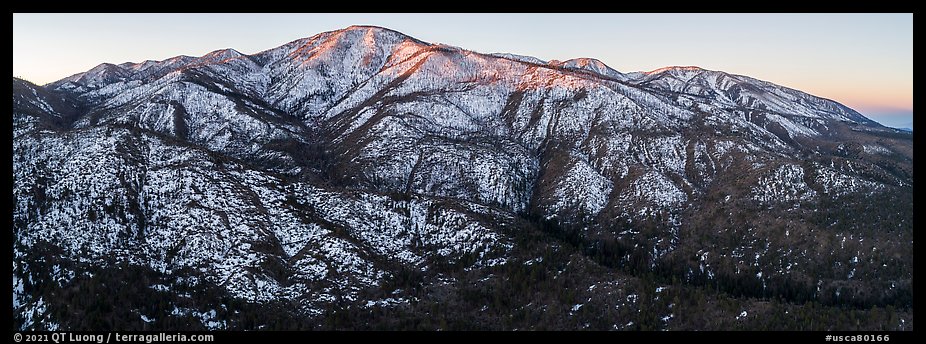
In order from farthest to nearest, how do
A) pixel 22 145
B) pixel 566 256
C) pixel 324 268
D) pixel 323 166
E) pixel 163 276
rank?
pixel 323 166 → pixel 22 145 → pixel 566 256 → pixel 324 268 → pixel 163 276

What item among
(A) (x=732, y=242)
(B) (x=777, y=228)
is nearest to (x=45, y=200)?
(A) (x=732, y=242)

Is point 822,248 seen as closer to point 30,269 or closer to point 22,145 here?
point 30,269

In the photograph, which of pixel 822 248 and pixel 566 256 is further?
pixel 822 248

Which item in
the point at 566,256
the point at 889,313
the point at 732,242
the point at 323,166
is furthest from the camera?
the point at 323,166

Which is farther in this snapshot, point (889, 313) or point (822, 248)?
point (822, 248)

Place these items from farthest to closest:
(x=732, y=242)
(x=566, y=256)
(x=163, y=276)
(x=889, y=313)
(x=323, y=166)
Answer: (x=323, y=166) < (x=732, y=242) < (x=566, y=256) < (x=163, y=276) < (x=889, y=313)

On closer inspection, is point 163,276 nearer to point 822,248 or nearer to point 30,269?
point 30,269

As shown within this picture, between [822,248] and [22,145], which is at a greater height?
[22,145]

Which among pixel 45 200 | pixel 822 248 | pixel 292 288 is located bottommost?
pixel 292 288

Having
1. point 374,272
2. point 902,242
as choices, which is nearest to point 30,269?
point 374,272
